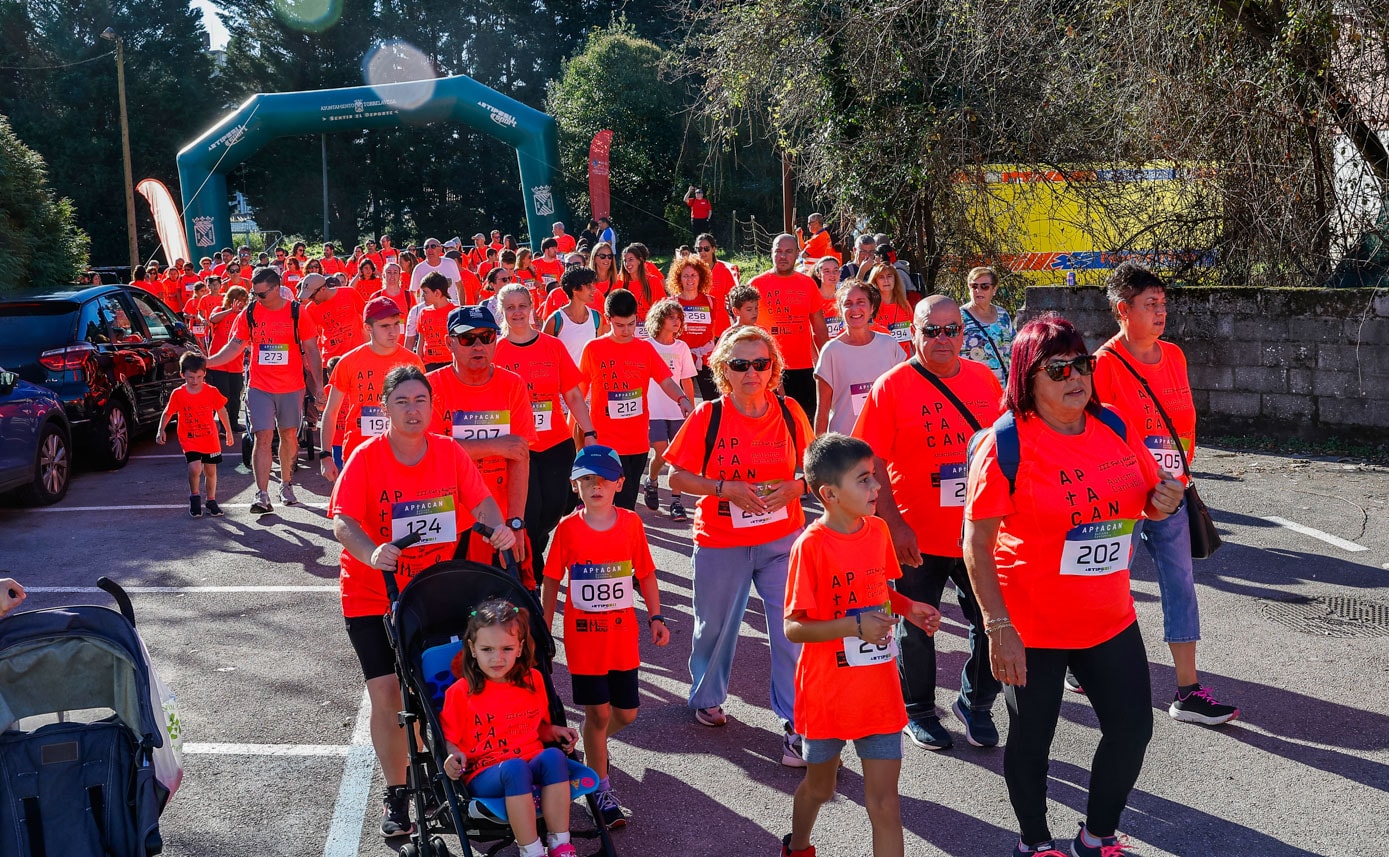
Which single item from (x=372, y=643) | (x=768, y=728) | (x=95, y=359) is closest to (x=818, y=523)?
(x=372, y=643)

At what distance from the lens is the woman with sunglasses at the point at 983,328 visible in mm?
8055

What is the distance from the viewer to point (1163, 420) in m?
5.23

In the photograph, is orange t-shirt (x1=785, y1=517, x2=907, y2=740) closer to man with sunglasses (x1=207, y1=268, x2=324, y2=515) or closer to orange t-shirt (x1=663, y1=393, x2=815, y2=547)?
orange t-shirt (x1=663, y1=393, x2=815, y2=547)

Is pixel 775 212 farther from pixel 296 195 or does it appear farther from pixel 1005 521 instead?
pixel 1005 521

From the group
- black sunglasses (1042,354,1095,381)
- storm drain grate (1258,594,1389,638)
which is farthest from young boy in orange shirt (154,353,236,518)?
black sunglasses (1042,354,1095,381)

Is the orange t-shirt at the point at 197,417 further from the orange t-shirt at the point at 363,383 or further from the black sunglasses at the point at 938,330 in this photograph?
the black sunglasses at the point at 938,330

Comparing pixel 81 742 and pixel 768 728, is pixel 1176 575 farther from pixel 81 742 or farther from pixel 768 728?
pixel 81 742

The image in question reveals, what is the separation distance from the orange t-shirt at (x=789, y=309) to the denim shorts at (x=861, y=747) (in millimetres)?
6259

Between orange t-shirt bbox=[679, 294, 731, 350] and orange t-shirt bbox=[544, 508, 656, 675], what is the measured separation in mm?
5716

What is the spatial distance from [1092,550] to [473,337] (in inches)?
116

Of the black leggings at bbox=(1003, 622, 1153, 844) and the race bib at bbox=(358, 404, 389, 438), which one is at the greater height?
the race bib at bbox=(358, 404, 389, 438)

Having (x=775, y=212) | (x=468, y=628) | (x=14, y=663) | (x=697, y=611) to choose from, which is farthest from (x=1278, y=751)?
(x=775, y=212)

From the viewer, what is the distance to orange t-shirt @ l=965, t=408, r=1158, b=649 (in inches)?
147

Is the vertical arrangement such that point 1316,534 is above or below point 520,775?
below
